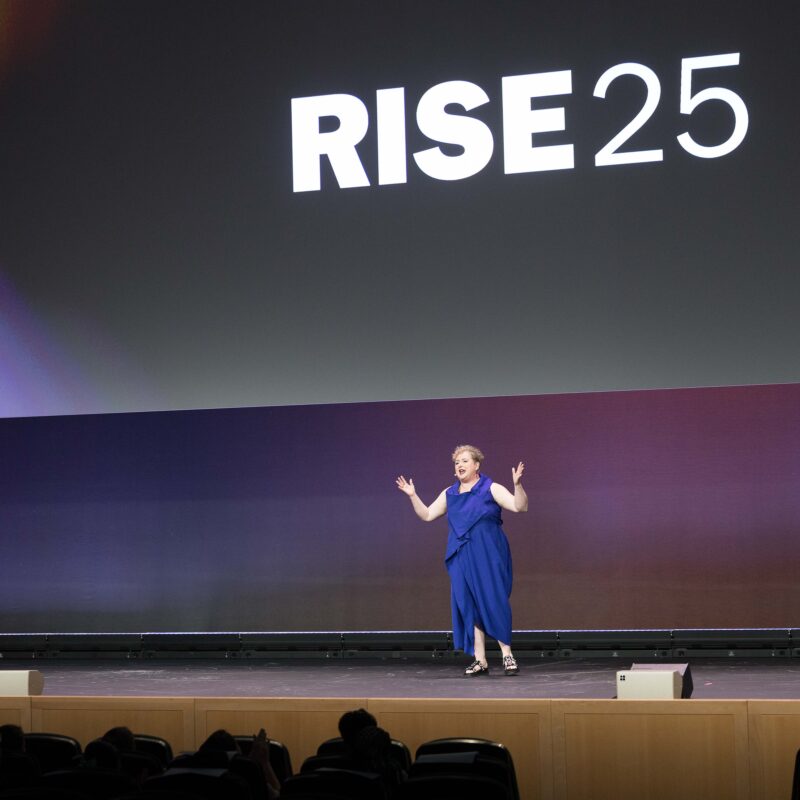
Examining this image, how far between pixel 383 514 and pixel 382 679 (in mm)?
1576

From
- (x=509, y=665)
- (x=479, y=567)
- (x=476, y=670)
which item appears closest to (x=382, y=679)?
(x=476, y=670)

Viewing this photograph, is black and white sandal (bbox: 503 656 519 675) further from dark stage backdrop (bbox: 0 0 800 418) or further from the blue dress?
dark stage backdrop (bbox: 0 0 800 418)

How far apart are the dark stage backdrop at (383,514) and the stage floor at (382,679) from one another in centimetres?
44

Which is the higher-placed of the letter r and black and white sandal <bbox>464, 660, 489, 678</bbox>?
the letter r

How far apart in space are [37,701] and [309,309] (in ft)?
9.98

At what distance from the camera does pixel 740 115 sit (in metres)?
Result: 6.88

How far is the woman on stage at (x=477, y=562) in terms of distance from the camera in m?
6.84

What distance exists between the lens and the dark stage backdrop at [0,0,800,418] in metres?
6.91

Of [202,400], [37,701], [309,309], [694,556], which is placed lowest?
[37,701]

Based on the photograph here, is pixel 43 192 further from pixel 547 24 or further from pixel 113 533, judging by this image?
pixel 547 24

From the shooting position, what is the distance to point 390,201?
7379mm

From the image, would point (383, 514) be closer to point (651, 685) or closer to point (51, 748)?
point (651, 685)

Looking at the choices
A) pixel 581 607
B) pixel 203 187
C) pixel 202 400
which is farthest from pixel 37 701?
pixel 581 607

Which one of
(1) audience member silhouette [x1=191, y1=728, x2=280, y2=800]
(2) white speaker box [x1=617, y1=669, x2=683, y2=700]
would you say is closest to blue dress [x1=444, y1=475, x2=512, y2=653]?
(2) white speaker box [x1=617, y1=669, x2=683, y2=700]
